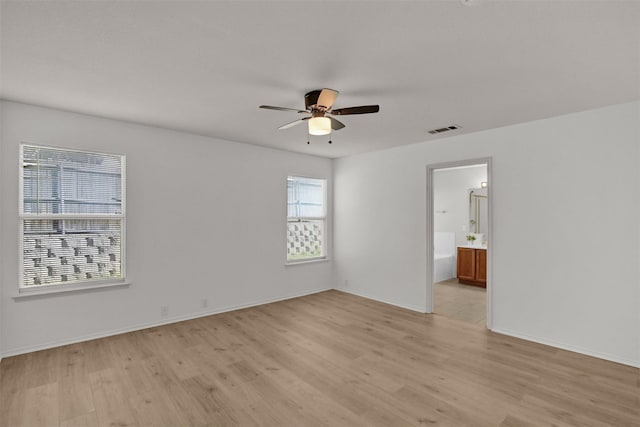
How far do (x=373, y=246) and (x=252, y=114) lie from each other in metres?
3.07

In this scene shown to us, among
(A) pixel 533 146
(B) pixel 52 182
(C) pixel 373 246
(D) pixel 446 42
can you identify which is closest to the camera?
(D) pixel 446 42

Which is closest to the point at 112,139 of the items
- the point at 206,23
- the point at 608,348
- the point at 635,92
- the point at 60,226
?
the point at 60,226

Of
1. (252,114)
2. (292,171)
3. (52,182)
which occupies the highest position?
(252,114)

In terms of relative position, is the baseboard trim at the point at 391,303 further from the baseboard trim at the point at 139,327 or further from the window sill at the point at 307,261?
the baseboard trim at the point at 139,327

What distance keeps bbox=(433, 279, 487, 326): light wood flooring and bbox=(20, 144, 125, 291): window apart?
178 inches

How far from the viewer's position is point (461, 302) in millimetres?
5301

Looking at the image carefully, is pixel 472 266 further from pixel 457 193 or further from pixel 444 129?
pixel 444 129

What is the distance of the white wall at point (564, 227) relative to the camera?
3088 millimetres

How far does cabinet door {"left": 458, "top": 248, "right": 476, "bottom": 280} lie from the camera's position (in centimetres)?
656

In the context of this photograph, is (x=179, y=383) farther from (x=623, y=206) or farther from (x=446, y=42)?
(x=623, y=206)

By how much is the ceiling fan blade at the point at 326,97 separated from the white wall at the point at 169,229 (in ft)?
7.86

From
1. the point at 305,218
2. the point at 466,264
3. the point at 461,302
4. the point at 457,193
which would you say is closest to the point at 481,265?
the point at 466,264

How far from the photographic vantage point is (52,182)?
3416mm

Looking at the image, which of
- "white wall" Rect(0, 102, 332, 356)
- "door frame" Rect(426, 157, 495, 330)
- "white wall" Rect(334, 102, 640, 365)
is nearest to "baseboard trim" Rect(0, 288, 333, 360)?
"white wall" Rect(0, 102, 332, 356)
